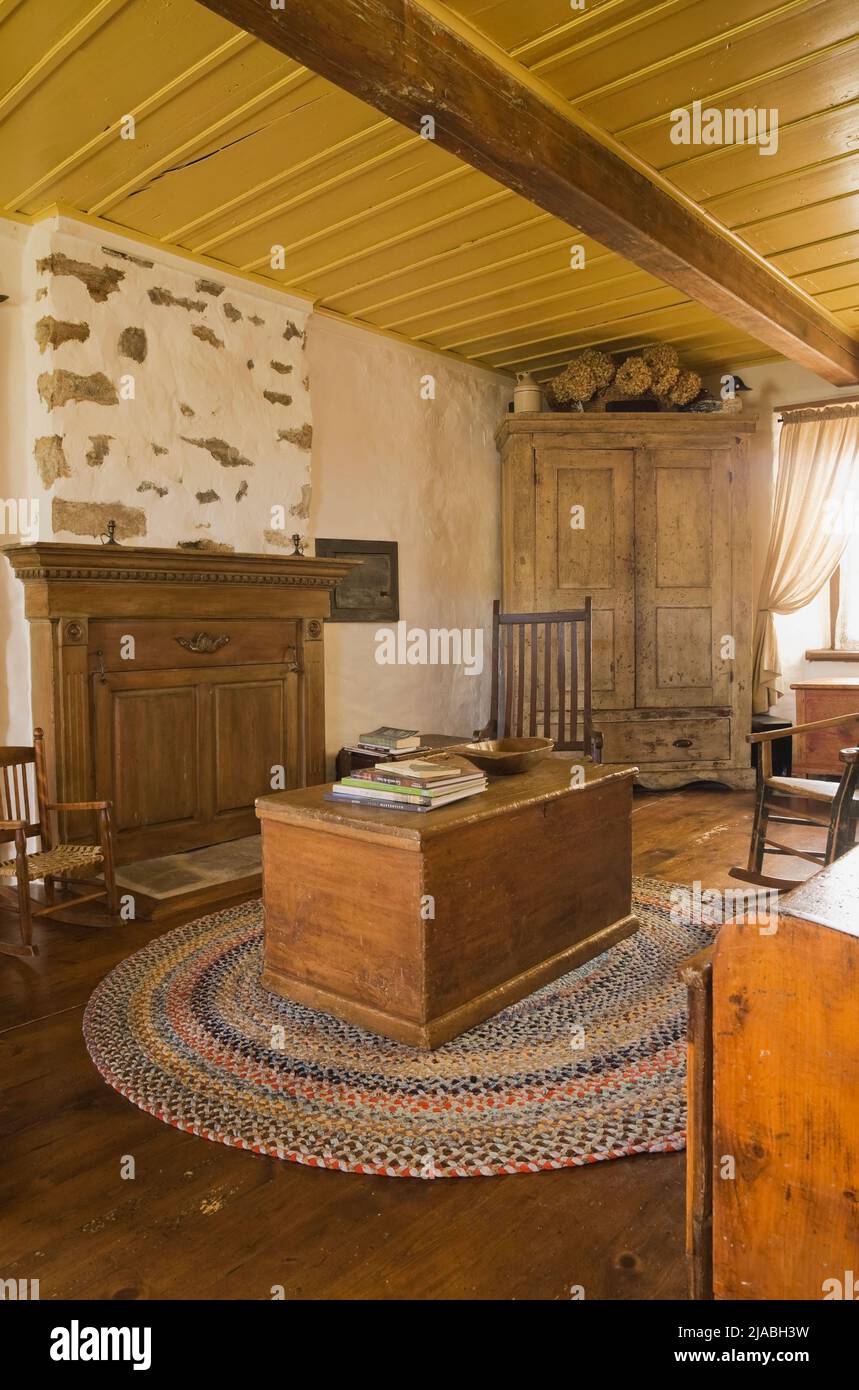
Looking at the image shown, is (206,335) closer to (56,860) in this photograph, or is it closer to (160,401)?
(160,401)

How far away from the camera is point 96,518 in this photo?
12.7 feet

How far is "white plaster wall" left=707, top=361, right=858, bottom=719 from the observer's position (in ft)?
19.9

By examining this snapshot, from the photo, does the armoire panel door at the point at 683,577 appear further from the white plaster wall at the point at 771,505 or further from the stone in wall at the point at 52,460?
the stone in wall at the point at 52,460

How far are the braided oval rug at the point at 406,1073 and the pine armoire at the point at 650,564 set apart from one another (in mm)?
3085

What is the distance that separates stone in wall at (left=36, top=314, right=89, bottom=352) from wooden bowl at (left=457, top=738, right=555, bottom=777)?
2.38 m

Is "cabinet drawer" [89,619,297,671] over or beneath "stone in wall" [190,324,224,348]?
beneath

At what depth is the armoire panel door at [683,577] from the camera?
5750 mm

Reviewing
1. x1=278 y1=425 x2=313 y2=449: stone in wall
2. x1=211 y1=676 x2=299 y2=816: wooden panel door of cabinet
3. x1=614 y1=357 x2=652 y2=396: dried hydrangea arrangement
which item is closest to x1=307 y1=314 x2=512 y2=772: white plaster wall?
x1=278 y1=425 x2=313 y2=449: stone in wall

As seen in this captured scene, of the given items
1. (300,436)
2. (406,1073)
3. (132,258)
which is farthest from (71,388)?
(406,1073)

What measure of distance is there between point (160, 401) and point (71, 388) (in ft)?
1.45

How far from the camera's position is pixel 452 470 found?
5844mm

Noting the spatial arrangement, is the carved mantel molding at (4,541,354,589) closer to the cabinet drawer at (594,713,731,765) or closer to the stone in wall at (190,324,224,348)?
the stone in wall at (190,324,224,348)

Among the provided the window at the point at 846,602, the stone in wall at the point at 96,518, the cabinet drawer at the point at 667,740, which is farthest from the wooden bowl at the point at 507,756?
the window at the point at 846,602

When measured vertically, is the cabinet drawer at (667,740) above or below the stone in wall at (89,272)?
below
